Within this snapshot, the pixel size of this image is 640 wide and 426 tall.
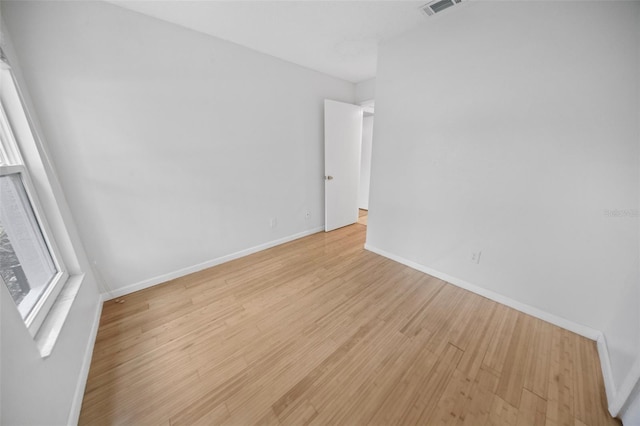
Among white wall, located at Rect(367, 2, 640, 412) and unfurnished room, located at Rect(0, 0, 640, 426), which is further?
white wall, located at Rect(367, 2, 640, 412)

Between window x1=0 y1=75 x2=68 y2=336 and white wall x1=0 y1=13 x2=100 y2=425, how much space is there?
0.09 meters

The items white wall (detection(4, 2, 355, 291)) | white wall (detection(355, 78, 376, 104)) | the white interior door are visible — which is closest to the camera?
white wall (detection(4, 2, 355, 291))

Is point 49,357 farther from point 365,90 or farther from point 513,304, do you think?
point 365,90

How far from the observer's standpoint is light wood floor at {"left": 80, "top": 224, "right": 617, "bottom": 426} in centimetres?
115

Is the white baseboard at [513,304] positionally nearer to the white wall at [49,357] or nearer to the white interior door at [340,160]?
the white interior door at [340,160]

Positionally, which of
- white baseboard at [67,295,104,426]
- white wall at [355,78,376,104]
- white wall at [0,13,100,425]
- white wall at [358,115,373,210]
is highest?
white wall at [355,78,376,104]

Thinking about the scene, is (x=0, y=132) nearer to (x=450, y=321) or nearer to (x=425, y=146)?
(x=425, y=146)

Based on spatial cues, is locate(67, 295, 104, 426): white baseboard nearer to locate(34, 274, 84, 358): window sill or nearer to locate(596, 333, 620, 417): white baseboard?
locate(34, 274, 84, 358): window sill

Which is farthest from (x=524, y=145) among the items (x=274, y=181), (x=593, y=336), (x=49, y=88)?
(x=49, y=88)

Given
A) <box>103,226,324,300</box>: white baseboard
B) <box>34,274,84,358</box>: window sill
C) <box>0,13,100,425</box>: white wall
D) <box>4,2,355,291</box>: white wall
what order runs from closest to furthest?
<box>0,13,100,425</box>: white wall
<box>34,274,84,358</box>: window sill
<box>4,2,355,291</box>: white wall
<box>103,226,324,300</box>: white baseboard

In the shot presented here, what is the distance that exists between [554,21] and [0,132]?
3.62 m

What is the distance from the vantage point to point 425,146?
7.25ft

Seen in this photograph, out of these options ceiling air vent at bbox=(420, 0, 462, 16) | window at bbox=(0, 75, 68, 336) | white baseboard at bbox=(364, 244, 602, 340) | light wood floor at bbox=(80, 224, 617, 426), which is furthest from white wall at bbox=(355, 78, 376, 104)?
window at bbox=(0, 75, 68, 336)

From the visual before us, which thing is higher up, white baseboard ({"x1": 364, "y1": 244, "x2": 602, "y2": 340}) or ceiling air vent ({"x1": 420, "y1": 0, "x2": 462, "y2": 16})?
ceiling air vent ({"x1": 420, "y1": 0, "x2": 462, "y2": 16})
